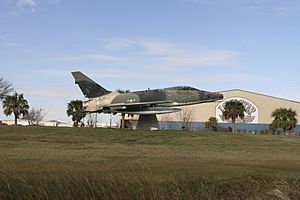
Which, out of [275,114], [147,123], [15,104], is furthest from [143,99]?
[275,114]

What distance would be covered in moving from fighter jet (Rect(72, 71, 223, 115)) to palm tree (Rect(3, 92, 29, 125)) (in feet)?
98.3

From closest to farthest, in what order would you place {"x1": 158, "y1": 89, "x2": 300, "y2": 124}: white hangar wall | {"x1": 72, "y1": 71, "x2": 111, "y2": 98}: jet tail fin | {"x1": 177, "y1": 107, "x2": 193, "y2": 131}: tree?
{"x1": 72, "y1": 71, "x2": 111, "y2": 98}: jet tail fin < {"x1": 177, "y1": 107, "x2": 193, "y2": 131}: tree < {"x1": 158, "y1": 89, "x2": 300, "y2": 124}: white hangar wall

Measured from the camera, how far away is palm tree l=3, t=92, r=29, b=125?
91.3m

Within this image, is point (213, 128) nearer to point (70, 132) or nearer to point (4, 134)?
point (70, 132)

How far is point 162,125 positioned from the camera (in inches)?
4828

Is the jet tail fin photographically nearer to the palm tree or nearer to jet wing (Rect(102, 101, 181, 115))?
jet wing (Rect(102, 101, 181, 115))

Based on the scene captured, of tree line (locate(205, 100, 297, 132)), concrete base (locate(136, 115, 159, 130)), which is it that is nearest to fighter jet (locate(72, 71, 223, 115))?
concrete base (locate(136, 115, 159, 130))

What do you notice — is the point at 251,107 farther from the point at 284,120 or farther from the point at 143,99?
the point at 143,99

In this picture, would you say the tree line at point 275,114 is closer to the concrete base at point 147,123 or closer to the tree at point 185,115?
the tree at point 185,115

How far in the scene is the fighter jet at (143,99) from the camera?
6378cm

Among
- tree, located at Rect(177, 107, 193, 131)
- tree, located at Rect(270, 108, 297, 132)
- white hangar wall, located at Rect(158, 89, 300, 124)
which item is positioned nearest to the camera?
tree, located at Rect(270, 108, 297, 132)

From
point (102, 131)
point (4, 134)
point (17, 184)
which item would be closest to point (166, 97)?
point (102, 131)

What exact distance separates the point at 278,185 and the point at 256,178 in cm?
105

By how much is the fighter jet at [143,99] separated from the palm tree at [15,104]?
29974 mm
